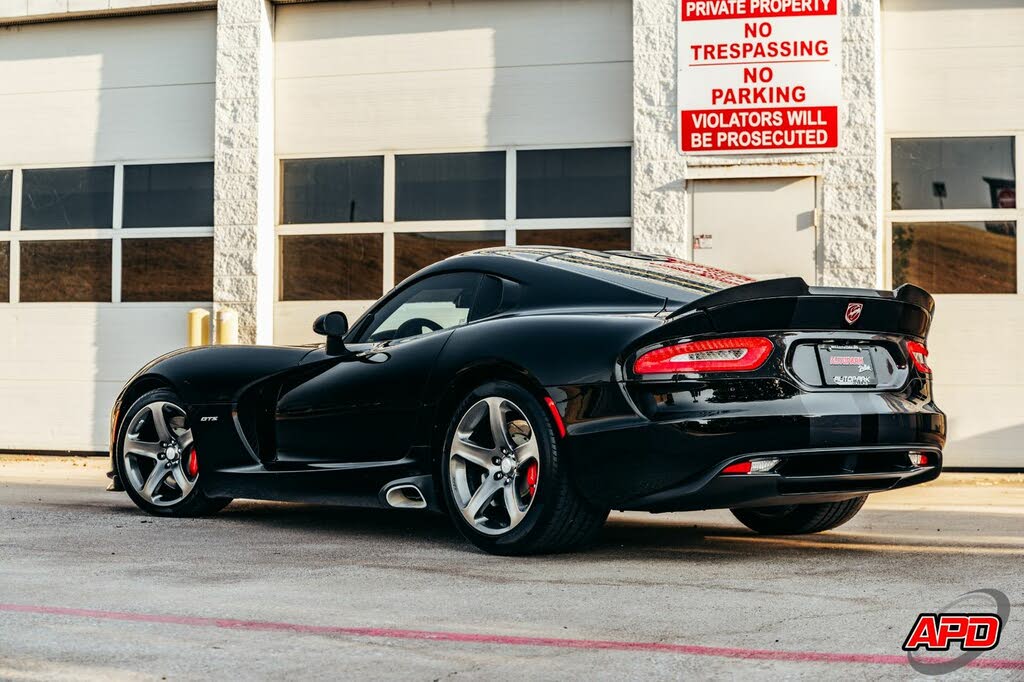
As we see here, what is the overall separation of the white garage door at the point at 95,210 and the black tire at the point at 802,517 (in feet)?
25.2

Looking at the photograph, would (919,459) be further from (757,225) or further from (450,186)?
(450,186)

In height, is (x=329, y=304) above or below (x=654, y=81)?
below

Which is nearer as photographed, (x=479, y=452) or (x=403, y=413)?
(x=479, y=452)

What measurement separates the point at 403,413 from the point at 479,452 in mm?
546

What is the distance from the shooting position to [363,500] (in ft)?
21.0

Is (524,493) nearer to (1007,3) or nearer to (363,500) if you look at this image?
(363,500)

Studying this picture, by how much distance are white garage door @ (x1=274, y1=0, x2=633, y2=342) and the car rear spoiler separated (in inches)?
266

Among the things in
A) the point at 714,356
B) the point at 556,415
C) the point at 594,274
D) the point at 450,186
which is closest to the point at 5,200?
the point at 450,186

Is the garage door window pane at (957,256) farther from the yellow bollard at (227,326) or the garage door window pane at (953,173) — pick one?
the yellow bollard at (227,326)

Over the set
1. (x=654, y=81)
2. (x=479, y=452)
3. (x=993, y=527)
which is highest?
(x=654, y=81)

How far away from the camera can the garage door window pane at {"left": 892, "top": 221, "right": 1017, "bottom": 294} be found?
38.9ft

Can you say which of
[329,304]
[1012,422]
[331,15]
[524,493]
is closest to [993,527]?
[524,493]

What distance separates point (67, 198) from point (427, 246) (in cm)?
382

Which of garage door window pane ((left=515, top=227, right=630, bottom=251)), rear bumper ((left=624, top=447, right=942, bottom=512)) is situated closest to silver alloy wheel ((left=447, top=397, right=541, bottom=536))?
rear bumper ((left=624, top=447, right=942, bottom=512))
